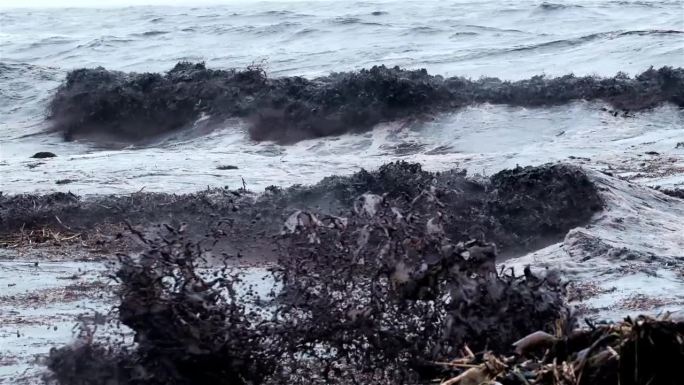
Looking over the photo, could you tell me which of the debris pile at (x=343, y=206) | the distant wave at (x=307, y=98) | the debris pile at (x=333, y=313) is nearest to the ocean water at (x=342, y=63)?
the distant wave at (x=307, y=98)

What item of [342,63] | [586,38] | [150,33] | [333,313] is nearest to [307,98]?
[342,63]

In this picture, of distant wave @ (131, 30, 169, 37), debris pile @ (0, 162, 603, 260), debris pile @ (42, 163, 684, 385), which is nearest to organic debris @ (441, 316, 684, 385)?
debris pile @ (42, 163, 684, 385)

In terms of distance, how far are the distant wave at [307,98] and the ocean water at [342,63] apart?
282 millimetres

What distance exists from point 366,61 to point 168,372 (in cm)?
1156

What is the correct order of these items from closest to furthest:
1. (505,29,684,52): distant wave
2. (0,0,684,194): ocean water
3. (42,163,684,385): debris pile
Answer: (42,163,684,385): debris pile → (0,0,684,194): ocean water → (505,29,684,52): distant wave

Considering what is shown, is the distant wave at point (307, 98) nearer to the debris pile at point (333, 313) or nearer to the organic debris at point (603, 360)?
the debris pile at point (333, 313)

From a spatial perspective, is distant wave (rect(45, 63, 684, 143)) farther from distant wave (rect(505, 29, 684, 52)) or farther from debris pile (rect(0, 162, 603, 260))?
debris pile (rect(0, 162, 603, 260))

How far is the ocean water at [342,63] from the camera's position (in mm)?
8984

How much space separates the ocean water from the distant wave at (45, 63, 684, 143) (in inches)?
11.1

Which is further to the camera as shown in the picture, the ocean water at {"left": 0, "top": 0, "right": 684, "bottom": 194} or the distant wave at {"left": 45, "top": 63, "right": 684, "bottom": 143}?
the distant wave at {"left": 45, "top": 63, "right": 684, "bottom": 143}

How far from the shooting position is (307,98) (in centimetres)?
1176

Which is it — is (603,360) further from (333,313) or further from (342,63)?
(342,63)

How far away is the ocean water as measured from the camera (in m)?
8.98

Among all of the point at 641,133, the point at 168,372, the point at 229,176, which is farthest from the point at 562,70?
the point at 168,372
